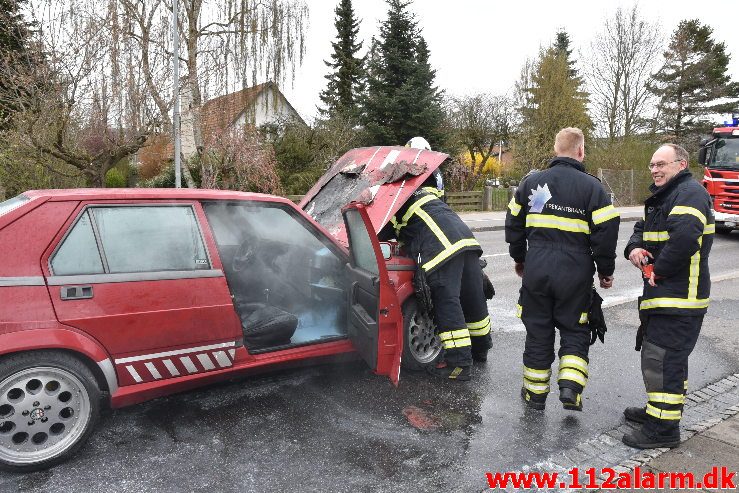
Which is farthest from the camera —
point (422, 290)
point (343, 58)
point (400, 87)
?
point (343, 58)

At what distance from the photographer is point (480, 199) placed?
2311cm

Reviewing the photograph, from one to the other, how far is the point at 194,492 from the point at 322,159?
17.5 meters

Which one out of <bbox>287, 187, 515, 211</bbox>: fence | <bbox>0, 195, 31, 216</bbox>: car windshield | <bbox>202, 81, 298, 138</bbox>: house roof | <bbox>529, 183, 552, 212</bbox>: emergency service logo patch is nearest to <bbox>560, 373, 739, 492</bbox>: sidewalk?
<bbox>529, 183, 552, 212</bbox>: emergency service logo patch

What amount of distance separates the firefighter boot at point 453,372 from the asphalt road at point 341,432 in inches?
2.5

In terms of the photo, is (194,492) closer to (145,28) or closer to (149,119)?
(149,119)

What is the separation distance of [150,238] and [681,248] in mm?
2933

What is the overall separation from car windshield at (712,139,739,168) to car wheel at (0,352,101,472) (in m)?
14.4

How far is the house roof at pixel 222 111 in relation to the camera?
47.3 feet

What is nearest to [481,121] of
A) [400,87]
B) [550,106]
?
[550,106]

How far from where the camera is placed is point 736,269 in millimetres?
9656

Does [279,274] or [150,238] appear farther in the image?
[279,274]

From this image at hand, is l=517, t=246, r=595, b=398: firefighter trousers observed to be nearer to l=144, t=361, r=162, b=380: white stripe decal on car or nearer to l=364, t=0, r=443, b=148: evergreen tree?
l=144, t=361, r=162, b=380: white stripe decal on car

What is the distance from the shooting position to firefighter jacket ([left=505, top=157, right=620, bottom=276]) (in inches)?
135

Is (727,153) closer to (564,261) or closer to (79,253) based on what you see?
(564,261)
